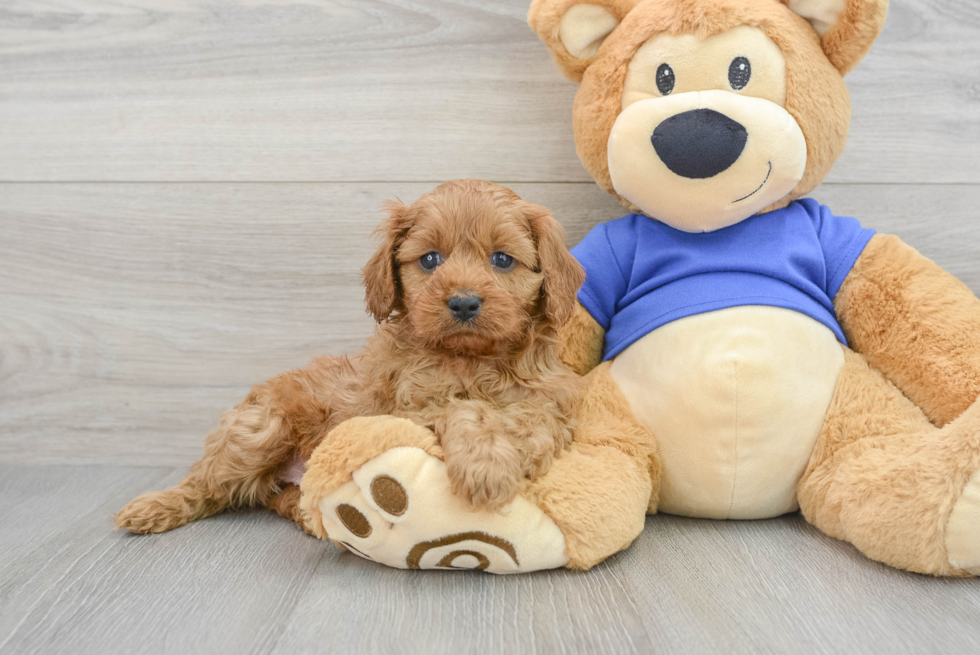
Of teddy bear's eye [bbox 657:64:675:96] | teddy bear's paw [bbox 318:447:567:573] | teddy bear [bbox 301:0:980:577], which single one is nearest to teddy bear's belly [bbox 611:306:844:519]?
teddy bear [bbox 301:0:980:577]

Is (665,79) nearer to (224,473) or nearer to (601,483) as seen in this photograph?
(601,483)

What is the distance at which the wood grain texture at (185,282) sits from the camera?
1.82 meters

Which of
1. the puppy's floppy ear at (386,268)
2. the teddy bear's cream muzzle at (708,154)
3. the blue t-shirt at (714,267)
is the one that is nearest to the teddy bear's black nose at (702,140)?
the teddy bear's cream muzzle at (708,154)

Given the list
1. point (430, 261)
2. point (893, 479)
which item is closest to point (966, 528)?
point (893, 479)

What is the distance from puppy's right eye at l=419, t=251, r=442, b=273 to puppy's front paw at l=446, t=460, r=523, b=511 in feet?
1.24

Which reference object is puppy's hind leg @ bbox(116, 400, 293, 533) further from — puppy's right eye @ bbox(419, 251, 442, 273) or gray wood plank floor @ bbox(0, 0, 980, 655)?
puppy's right eye @ bbox(419, 251, 442, 273)

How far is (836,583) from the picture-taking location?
120 centimetres

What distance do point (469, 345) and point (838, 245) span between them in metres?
0.86

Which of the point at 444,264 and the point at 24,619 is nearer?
the point at 24,619

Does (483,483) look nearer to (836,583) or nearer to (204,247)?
(836,583)

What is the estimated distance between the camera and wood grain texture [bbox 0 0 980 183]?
5.80 ft

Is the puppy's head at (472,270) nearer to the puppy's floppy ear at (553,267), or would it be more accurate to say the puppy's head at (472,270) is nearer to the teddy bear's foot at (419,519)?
the puppy's floppy ear at (553,267)

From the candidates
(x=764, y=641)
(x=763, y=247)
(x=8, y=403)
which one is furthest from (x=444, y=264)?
(x=8, y=403)

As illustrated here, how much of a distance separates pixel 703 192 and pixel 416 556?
883 millimetres
